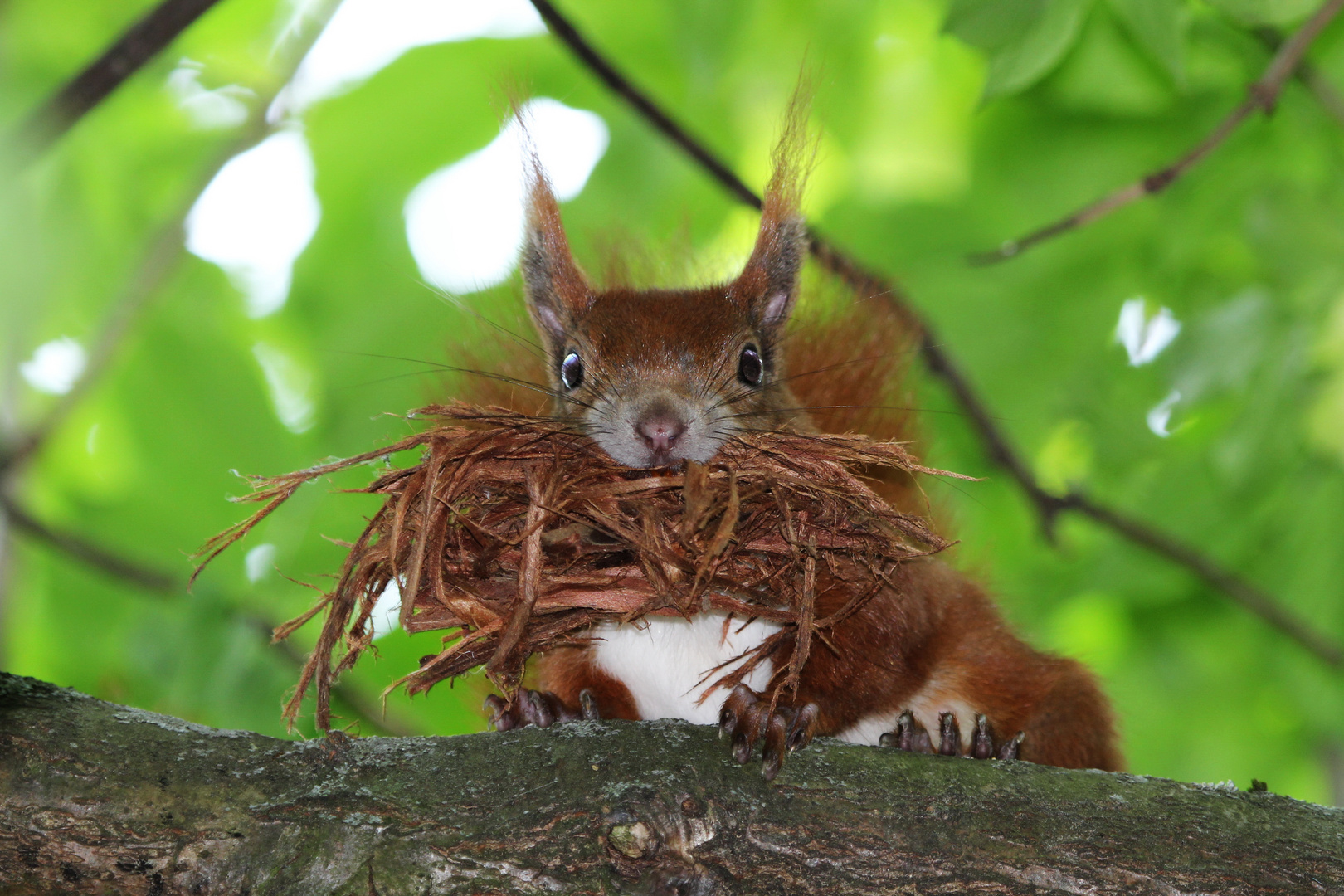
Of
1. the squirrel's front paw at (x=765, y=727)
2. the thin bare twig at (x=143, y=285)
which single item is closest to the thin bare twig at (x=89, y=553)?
the thin bare twig at (x=143, y=285)

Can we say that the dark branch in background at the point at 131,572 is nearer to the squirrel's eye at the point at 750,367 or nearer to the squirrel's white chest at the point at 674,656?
the squirrel's white chest at the point at 674,656

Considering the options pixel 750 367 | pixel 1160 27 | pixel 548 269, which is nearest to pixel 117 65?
pixel 548 269

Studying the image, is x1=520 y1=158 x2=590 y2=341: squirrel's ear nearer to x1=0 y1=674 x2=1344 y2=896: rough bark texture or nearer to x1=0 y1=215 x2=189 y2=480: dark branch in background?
x1=0 y1=215 x2=189 y2=480: dark branch in background

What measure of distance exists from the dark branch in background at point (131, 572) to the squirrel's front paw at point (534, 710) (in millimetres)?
873

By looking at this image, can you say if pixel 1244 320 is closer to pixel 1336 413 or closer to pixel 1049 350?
pixel 1336 413

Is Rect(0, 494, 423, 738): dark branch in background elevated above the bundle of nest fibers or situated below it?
above

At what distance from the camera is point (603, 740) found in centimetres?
199

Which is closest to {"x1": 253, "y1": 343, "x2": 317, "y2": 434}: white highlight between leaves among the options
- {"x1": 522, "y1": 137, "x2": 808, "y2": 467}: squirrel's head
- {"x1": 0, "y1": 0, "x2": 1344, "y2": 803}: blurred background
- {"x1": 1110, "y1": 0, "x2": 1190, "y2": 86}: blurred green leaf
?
{"x1": 0, "y1": 0, "x2": 1344, "y2": 803}: blurred background

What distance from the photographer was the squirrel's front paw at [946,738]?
8.48ft

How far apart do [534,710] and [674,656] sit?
316 mm

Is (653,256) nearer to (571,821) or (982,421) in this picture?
(982,421)

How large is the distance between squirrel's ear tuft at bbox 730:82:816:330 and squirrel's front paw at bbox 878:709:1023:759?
1.05 m

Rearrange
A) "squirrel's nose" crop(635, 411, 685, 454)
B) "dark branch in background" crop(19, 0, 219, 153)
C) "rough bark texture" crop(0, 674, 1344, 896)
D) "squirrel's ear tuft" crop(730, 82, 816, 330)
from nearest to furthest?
"rough bark texture" crop(0, 674, 1344, 896) → "squirrel's nose" crop(635, 411, 685, 454) → "dark branch in background" crop(19, 0, 219, 153) → "squirrel's ear tuft" crop(730, 82, 816, 330)

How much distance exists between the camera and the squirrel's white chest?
8.45ft
